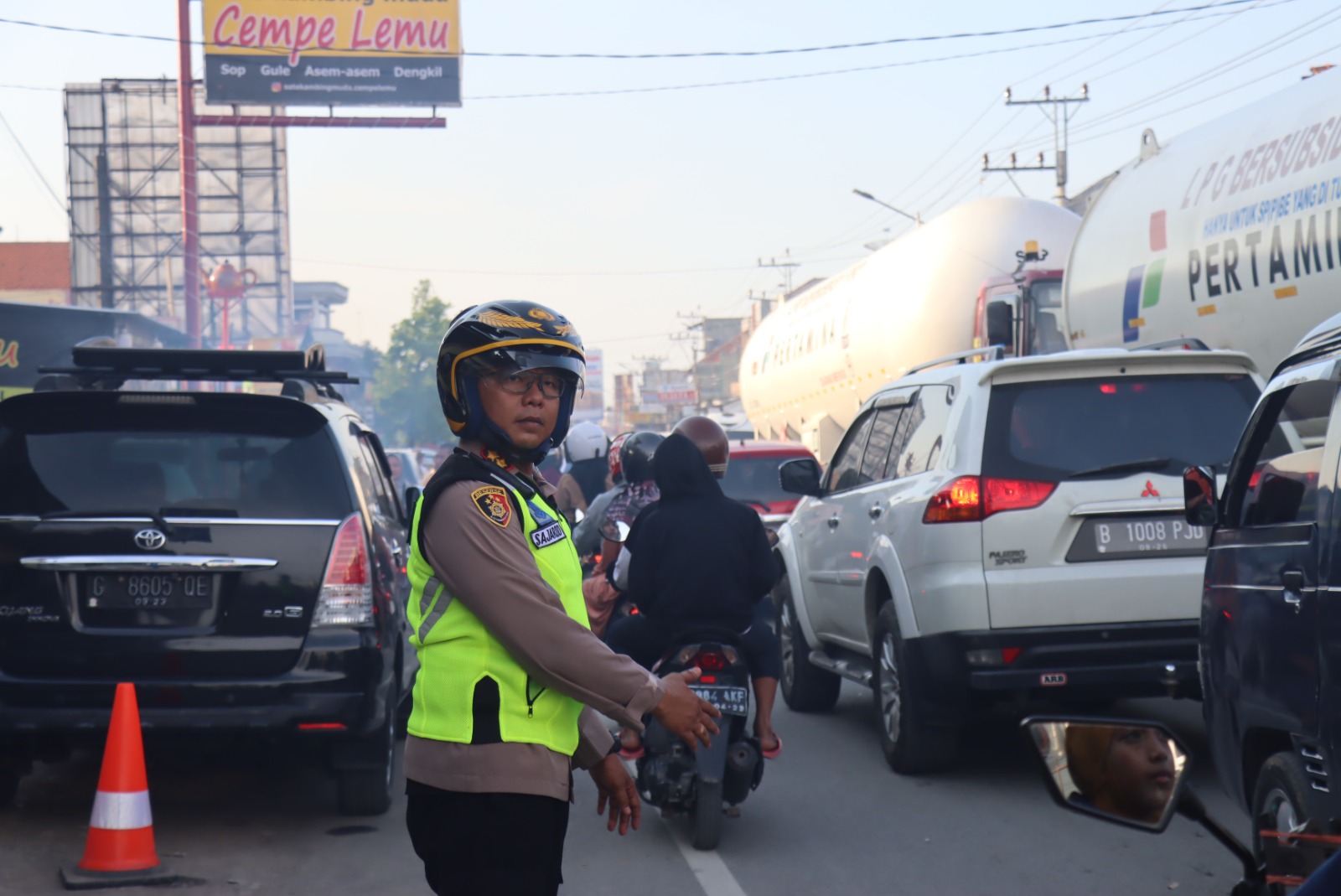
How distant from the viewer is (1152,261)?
40.3 feet

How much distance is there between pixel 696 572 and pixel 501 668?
332cm

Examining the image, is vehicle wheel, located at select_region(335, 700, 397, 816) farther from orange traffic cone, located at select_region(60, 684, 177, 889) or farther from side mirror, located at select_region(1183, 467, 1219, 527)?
side mirror, located at select_region(1183, 467, 1219, 527)

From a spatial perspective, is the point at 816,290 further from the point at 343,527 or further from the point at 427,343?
the point at 427,343

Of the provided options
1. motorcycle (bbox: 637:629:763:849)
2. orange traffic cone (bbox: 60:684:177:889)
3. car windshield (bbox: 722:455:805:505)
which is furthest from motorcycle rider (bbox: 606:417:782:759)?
car windshield (bbox: 722:455:805:505)

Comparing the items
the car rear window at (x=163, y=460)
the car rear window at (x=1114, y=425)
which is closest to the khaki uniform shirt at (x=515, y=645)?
the car rear window at (x=163, y=460)

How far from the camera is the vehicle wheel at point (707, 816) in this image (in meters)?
5.99

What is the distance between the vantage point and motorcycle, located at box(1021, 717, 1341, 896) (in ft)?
6.55

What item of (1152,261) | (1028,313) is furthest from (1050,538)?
(1028,313)

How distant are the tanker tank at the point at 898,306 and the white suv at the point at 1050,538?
12.6m

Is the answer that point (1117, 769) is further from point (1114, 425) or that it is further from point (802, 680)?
point (802, 680)

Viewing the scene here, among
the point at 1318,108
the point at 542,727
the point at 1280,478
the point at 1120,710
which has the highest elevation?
the point at 1318,108

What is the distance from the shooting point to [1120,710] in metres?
9.07

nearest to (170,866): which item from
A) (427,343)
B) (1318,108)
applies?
(1318,108)

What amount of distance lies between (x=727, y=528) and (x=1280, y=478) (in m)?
2.39
